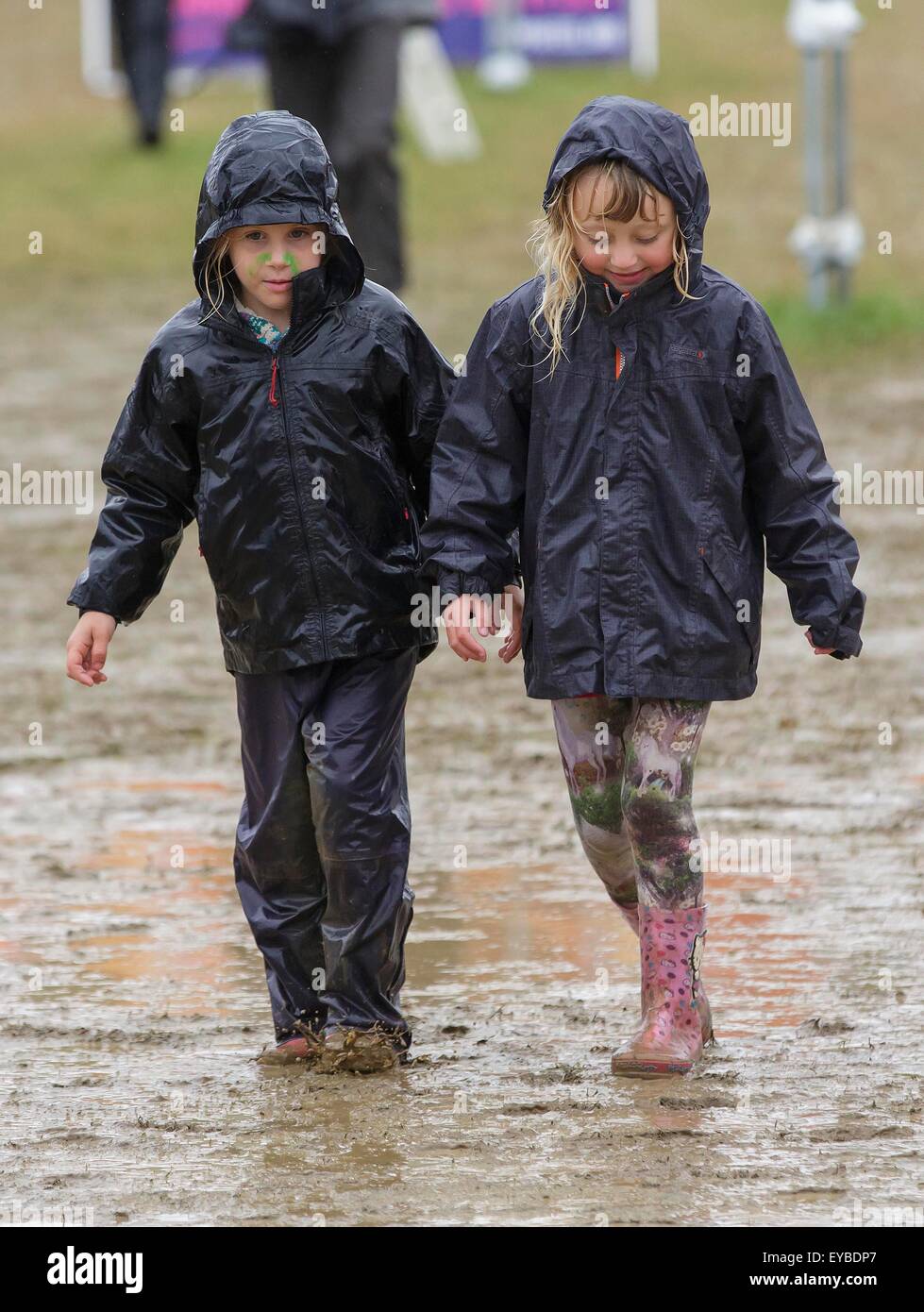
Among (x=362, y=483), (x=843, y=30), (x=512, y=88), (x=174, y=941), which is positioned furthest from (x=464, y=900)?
(x=512, y=88)

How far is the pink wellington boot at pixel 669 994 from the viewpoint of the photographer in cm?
405

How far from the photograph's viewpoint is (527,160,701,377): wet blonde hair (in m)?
3.96

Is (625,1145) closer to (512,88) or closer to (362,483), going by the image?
(362,483)

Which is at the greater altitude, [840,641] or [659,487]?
[659,487]

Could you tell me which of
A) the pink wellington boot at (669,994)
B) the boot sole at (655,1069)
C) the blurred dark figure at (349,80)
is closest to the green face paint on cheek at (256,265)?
the pink wellington boot at (669,994)

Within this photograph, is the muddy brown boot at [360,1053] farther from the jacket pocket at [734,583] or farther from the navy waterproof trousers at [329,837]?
the jacket pocket at [734,583]

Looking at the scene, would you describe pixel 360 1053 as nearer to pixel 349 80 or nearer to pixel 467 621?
pixel 467 621

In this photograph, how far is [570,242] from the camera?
13.3 feet

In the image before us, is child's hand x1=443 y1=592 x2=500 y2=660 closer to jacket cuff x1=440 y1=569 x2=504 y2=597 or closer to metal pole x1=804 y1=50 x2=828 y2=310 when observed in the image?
jacket cuff x1=440 y1=569 x2=504 y2=597

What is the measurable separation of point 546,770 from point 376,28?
4.39 m

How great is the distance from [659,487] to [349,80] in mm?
5957

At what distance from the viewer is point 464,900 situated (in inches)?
203

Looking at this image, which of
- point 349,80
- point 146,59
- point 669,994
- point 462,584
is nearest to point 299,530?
point 462,584

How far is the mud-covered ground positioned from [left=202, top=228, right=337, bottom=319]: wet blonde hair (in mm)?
1318
